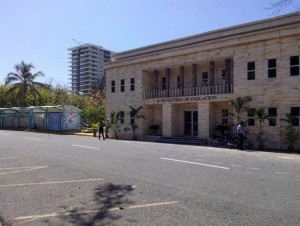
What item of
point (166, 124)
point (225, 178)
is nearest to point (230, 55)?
point (166, 124)

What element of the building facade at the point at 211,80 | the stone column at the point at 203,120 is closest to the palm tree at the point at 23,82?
the building facade at the point at 211,80

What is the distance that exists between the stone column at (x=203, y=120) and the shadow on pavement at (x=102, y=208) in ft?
67.5

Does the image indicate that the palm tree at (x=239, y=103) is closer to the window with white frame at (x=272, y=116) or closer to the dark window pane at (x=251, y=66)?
the window with white frame at (x=272, y=116)

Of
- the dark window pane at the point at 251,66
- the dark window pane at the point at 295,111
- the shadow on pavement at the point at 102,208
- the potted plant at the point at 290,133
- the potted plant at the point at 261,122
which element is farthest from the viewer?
the dark window pane at the point at 251,66

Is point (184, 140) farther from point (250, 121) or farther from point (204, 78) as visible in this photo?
point (250, 121)

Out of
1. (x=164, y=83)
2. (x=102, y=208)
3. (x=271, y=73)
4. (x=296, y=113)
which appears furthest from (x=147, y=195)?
(x=164, y=83)

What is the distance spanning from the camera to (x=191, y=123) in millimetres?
32656

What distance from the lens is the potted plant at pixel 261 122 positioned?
2434cm

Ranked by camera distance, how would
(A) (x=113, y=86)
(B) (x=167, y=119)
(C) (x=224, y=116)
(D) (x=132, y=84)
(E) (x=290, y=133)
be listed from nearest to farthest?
(E) (x=290, y=133) < (C) (x=224, y=116) < (B) (x=167, y=119) < (D) (x=132, y=84) < (A) (x=113, y=86)

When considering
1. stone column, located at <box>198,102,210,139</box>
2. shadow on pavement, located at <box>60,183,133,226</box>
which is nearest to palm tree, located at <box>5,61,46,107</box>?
stone column, located at <box>198,102,210,139</box>

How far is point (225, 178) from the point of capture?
11.2 m

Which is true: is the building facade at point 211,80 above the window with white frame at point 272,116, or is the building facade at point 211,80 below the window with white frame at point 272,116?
above

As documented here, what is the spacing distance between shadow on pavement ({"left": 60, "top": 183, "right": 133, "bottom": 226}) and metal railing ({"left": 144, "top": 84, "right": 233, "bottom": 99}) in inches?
798

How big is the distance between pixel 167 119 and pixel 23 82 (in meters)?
32.7
